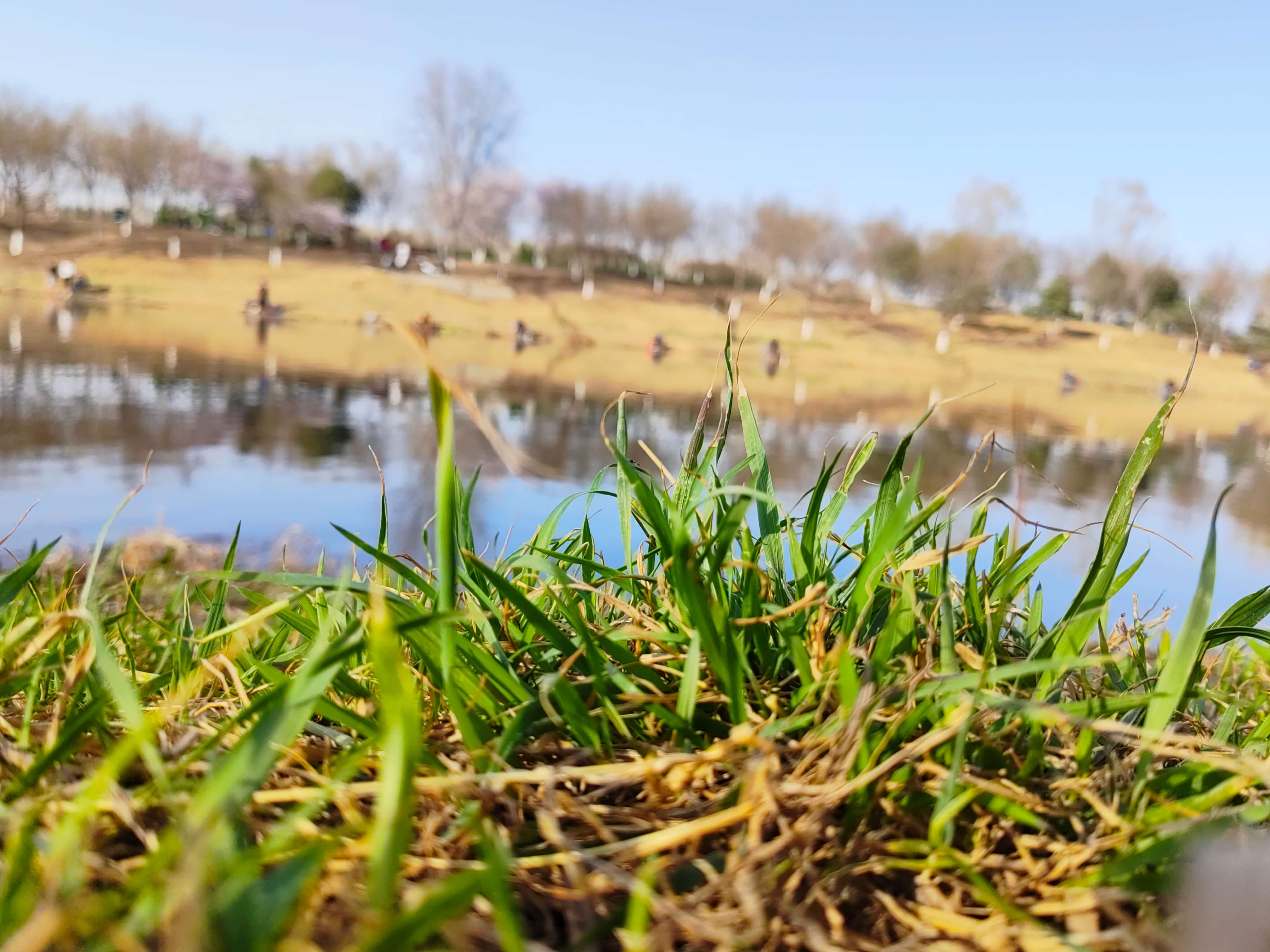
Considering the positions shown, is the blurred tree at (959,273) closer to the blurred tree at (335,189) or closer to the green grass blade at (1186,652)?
the blurred tree at (335,189)

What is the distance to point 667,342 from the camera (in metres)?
34.1

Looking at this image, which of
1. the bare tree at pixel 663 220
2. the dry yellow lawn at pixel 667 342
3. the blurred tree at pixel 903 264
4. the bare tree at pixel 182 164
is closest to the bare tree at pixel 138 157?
the bare tree at pixel 182 164

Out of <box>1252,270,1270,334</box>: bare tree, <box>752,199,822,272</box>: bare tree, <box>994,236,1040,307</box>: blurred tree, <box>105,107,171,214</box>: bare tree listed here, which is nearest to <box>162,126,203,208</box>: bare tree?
<box>105,107,171,214</box>: bare tree

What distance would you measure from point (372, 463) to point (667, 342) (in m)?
26.5

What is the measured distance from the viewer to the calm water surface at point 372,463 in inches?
221

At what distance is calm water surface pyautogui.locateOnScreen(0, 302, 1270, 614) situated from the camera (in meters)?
5.62

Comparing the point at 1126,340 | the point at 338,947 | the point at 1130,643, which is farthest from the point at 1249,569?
the point at 1126,340

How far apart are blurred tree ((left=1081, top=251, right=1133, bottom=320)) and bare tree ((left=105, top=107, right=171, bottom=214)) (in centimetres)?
6637

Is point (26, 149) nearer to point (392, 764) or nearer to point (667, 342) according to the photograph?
point (667, 342)

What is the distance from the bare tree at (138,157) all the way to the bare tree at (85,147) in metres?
0.64

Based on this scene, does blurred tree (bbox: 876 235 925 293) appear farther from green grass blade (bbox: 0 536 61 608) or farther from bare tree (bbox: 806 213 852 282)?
green grass blade (bbox: 0 536 61 608)

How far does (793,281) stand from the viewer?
207ft

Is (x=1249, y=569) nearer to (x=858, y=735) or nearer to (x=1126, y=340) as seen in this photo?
(x=858, y=735)

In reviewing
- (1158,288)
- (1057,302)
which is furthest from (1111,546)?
(1057,302)
